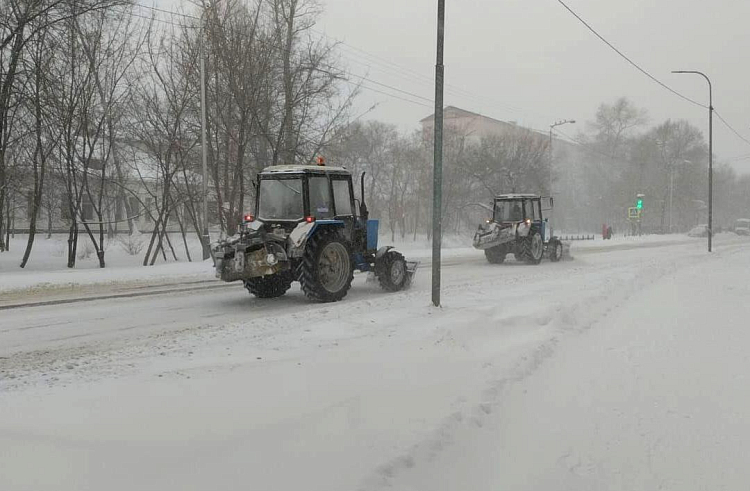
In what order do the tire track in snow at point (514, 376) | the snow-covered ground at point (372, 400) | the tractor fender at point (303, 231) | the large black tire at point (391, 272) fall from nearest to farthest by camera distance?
1. the snow-covered ground at point (372, 400)
2. the tire track in snow at point (514, 376)
3. the tractor fender at point (303, 231)
4. the large black tire at point (391, 272)

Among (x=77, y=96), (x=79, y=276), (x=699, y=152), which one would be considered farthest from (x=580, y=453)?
(x=699, y=152)

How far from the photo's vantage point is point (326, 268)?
10.6 m

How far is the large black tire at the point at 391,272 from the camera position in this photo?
38.4ft

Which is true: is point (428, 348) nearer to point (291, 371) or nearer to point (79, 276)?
point (291, 371)

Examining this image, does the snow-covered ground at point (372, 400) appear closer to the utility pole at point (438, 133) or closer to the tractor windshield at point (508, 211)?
the utility pole at point (438, 133)

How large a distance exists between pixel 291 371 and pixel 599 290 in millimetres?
8077

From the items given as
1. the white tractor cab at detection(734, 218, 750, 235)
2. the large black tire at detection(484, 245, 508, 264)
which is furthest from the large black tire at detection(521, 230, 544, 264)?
the white tractor cab at detection(734, 218, 750, 235)

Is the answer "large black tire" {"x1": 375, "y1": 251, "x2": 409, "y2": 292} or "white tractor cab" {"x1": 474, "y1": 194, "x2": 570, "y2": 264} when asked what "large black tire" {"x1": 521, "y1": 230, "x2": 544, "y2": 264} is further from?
"large black tire" {"x1": 375, "y1": 251, "x2": 409, "y2": 292}

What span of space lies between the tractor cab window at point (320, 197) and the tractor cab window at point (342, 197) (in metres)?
0.19

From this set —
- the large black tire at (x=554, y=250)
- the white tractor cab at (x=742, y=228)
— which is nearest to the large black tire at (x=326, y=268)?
the large black tire at (x=554, y=250)

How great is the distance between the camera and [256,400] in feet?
14.8

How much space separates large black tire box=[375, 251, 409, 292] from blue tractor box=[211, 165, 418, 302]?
19 millimetres

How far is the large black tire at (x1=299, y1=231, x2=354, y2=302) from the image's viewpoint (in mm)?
10078

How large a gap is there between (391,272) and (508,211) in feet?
31.7
